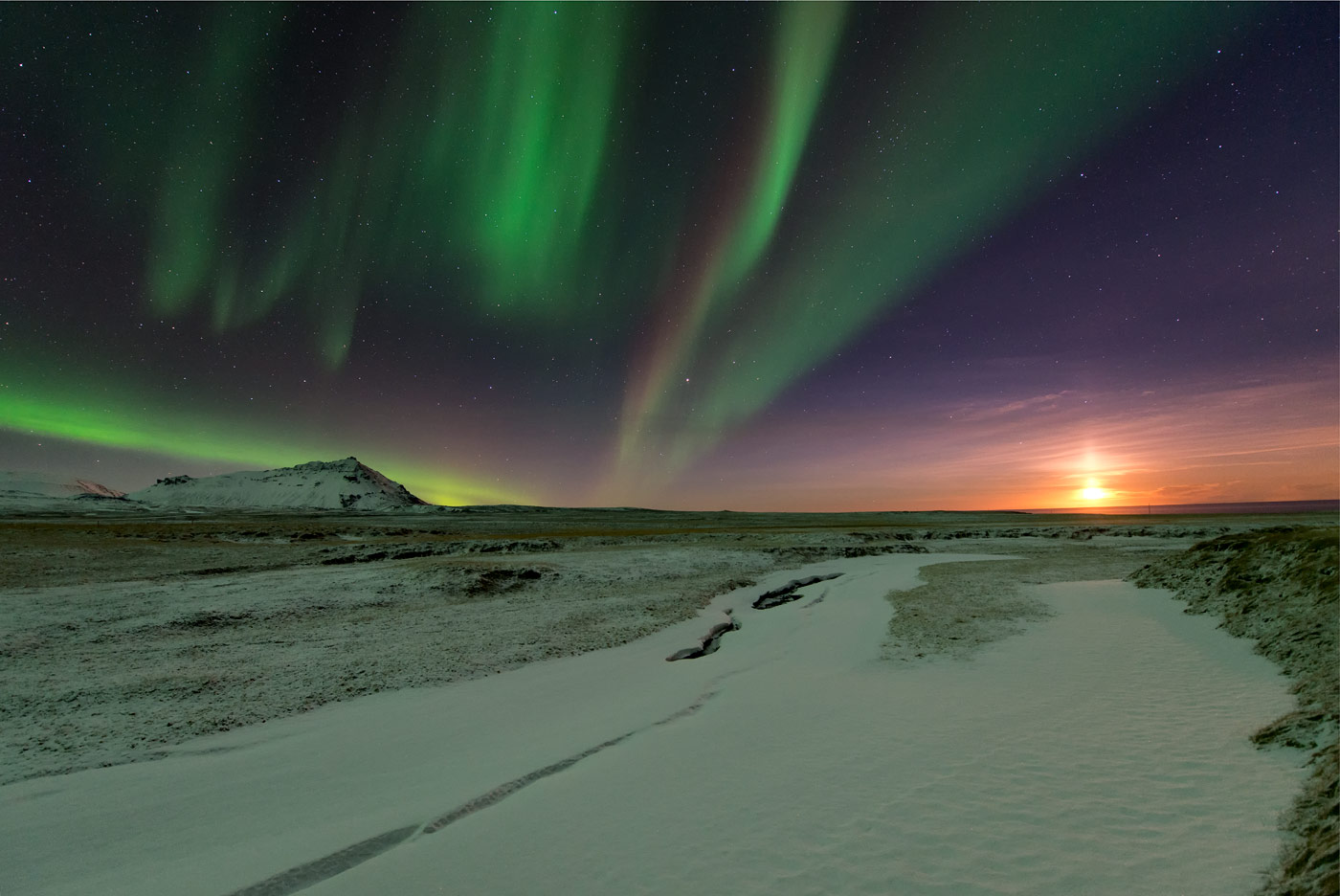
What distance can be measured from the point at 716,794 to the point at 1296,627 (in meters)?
14.7

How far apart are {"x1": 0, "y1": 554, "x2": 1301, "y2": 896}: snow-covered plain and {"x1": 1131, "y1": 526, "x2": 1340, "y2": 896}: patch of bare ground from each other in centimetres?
32

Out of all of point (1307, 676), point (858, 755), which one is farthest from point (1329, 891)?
point (1307, 676)

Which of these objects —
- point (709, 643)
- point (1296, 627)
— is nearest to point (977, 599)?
point (1296, 627)

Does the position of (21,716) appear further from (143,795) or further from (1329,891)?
(1329,891)

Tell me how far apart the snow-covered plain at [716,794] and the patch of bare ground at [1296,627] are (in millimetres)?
318

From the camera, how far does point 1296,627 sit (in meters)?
12.3

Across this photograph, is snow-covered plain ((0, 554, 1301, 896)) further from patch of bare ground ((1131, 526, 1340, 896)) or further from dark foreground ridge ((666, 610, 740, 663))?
dark foreground ridge ((666, 610, 740, 663))

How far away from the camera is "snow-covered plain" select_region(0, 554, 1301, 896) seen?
215 inches

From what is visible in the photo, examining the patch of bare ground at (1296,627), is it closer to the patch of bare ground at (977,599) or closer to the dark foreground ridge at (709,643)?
the patch of bare ground at (977,599)

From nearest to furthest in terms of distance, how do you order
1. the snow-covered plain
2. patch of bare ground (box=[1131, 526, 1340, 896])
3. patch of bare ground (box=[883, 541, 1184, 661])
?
patch of bare ground (box=[1131, 526, 1340, 896])
the snow-covered plain
patch of bare ground (box=[883, 541, 1184, 661])

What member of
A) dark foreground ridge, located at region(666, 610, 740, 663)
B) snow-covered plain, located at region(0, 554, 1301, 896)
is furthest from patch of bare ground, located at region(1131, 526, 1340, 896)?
dark foreground ridge, located at region(666, 610, 740, 663)

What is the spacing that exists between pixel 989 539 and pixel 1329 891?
64300 millimetres

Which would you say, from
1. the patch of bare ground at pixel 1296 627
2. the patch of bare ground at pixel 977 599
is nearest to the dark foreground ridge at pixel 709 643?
the patch of bare ground at pixel 977 599

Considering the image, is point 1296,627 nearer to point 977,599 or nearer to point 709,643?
point 977,599
